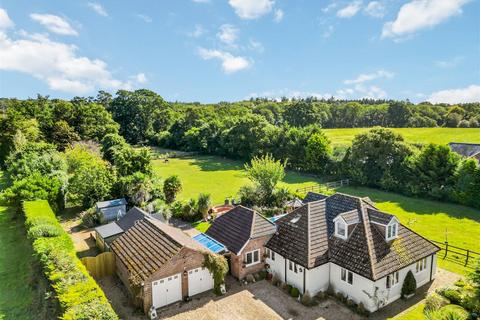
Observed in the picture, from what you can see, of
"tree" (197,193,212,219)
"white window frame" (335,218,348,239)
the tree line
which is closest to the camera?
"white window frame" (335,218,348,239)

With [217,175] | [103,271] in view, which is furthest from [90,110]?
[103,271]

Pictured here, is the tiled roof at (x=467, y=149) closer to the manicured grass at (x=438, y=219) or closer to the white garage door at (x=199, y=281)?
the manicured grass at (x=438, y=219)

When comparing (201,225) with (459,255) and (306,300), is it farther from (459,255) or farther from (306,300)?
(459,255)

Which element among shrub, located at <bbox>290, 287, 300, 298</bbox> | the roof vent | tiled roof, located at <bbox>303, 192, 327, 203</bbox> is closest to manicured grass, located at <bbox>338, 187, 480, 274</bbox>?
tiled roof, located at <bbox>303, 192, 327, 203</bbox>

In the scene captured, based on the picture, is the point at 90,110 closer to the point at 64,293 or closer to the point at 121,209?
the point at 121,209

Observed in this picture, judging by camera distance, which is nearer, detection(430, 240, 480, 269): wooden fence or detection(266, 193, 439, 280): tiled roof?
detection(266, 193, 439, 280): tiled roof

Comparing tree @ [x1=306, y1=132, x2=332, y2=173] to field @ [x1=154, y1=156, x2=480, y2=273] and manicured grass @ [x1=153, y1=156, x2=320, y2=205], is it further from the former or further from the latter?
field @ [x1=154, y1=156, x2=480, y2=273]
